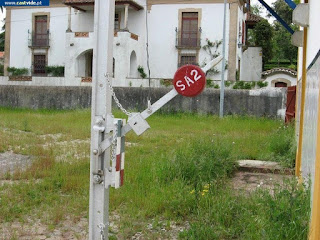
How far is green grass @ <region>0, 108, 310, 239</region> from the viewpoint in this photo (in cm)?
396

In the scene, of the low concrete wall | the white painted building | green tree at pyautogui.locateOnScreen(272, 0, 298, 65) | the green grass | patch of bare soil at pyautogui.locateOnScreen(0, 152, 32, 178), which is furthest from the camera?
green tree at pyautogui.locateOnScreen(272, 0, 298, 65)

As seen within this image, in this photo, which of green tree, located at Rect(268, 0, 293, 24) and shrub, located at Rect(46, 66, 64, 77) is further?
green tree, located at Rect(268, 0, 293, 24)

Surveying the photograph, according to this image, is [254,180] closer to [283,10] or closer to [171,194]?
[171,194]

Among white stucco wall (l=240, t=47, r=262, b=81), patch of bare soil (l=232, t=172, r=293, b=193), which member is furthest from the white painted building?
patch of bare soil (l=232, t=172, r=293, b=193)

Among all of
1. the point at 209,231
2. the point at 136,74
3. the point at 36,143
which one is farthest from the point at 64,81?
the point at 209,231

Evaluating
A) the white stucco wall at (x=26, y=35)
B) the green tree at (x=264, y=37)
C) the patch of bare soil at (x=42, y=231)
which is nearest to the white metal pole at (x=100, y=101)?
the patch of bare soil at (x=42, y=231)

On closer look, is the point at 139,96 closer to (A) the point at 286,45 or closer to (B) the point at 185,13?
(B) the point at 185,13

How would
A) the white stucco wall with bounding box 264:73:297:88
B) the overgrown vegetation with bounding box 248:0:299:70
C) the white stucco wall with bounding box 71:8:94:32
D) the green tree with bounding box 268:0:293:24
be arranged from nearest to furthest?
the white stucco wall with bounding box 264:73:297:88, the white stucco wall with bounding box 71:8:94:32, the overgrown vegetation with bounding box 248:0:299:70, the green tree with bounding box 268:0:293:24

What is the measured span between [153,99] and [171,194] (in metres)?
12.6

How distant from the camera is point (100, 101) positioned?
3137 mm

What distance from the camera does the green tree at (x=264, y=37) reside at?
27.9 meters

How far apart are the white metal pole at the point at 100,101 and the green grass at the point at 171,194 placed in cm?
117

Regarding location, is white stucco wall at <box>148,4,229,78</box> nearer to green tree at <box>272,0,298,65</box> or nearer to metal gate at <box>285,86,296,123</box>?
green tree at <box>272,0,298,65</box>

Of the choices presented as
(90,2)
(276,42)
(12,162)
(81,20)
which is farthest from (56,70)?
(12,162)
